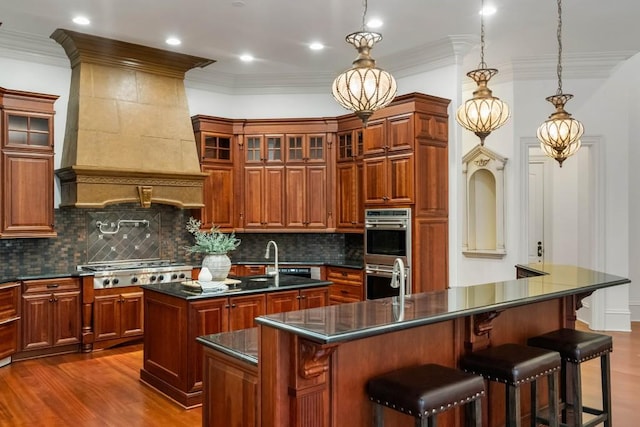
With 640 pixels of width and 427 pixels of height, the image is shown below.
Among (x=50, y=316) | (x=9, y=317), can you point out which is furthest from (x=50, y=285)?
(x=9, y=317)

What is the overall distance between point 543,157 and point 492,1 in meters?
3.83

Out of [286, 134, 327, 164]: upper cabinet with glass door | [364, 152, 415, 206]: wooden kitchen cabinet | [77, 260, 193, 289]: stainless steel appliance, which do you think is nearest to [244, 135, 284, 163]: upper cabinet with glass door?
[286, 134, 327, 164]: upper cabinet with glass door

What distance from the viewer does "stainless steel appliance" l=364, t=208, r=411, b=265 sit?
5730 mm

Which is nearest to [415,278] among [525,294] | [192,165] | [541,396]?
[541,396]

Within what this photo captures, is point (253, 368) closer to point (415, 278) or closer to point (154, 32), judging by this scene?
point (415, 278)

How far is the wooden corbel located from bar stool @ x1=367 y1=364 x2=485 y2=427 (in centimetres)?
36

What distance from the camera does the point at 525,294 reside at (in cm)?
292

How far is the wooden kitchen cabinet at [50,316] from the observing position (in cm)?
545

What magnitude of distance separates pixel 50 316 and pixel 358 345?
4405mm

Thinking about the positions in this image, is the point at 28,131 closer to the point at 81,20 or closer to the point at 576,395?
the point at 81,20

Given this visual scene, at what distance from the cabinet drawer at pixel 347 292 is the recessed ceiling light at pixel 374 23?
3.18 m

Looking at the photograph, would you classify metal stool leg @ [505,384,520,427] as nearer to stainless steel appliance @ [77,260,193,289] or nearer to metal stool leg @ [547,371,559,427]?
metal stool leg @ [547,371,559,427]

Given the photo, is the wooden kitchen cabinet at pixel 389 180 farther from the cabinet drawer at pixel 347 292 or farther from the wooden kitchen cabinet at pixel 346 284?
the cabinet drawer at pixel 347 292

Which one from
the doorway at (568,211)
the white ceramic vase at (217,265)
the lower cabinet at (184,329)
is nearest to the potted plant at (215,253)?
the white ceramic vase at (217,265)
